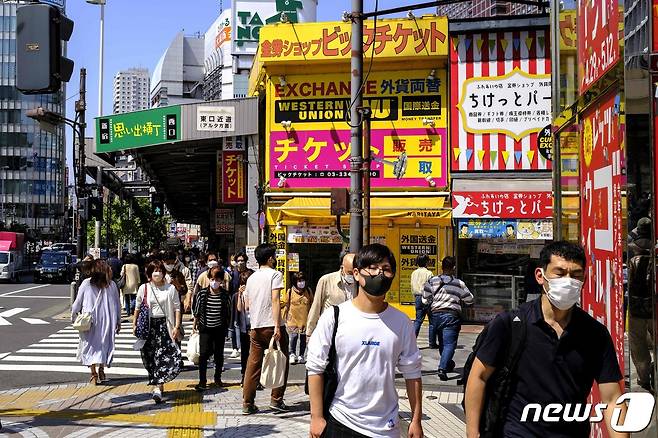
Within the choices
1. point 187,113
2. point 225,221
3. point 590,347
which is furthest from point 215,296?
point 225,221

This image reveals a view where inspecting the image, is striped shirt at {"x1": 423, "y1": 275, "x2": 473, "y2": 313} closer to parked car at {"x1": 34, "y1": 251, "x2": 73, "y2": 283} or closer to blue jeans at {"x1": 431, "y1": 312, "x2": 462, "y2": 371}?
blue jeans at {"x1": 431, "y1": 312, "x2": 462, "y2": 371}

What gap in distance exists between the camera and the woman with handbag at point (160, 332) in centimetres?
862

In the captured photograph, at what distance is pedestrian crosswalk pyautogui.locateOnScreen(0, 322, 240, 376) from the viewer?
11344 mm

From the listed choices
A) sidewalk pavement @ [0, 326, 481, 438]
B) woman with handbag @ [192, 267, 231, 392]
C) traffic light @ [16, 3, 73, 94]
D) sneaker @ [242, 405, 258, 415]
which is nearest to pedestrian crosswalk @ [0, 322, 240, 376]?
sidewalk pavement @ [0, 326, 481, 438]

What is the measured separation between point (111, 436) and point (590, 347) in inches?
206

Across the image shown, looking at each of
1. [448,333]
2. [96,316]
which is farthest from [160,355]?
[448,333]

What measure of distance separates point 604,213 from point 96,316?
750 cm

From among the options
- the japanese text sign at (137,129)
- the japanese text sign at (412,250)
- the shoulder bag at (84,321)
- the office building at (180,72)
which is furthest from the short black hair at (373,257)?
the office building at (180,72)

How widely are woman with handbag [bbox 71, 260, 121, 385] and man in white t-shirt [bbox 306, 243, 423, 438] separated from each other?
6442 millimetres

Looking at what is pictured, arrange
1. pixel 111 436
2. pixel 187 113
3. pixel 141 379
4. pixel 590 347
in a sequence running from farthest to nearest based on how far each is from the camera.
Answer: pixel 187 113
pixel 141 379
pixel 111 436
pixel 590 347

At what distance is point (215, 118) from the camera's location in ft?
70.4

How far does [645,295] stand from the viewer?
360cm

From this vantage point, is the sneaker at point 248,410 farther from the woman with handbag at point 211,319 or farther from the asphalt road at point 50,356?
the asphalt road at point 50,356

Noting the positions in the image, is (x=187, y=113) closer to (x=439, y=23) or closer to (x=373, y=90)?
(x=373, y=90)
